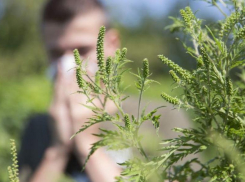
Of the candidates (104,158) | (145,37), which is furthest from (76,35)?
(145,37)

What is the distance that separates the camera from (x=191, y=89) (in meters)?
0.80

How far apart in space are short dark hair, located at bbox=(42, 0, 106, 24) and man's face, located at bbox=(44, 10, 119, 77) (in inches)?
1.4

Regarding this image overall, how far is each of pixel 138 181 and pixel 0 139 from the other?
4512 mm

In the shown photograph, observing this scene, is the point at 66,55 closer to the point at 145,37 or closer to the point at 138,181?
the point at 138,181

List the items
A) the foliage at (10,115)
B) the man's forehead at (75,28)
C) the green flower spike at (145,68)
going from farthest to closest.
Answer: the foliage at (10,115) → the man's forehead at (75,28) → the green flower spike at (145,68)

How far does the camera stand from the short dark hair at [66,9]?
3.72m

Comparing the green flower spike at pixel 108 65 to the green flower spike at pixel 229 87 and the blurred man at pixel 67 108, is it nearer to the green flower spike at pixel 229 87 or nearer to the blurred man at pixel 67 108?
the green flower spike at pixel 229 87

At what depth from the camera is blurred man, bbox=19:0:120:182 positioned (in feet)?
11.0

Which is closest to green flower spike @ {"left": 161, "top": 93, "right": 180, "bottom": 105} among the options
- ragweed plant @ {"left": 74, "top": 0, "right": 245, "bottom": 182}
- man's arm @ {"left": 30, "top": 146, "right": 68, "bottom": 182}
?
ragweed plant @ {"left": 74, "top": 0, "right": 245, "bottom": 182}

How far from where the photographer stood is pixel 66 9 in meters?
3.74

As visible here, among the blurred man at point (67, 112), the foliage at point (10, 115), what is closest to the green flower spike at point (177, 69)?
the blurred man at point (67, 112)

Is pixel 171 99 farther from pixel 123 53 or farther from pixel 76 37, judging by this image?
pixel 76 37

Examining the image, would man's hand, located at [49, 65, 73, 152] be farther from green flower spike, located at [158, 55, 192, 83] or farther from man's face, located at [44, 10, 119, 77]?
green flower spike, located at [158, 55, 192, 83]

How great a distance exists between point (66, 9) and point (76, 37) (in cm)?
27
